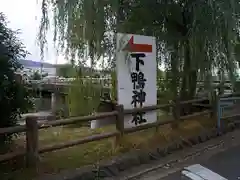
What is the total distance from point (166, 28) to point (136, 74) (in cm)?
137

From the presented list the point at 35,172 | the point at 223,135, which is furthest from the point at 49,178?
the point at 223,135

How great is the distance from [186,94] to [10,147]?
4.67 metres

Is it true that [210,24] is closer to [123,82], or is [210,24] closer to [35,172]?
[123,82]

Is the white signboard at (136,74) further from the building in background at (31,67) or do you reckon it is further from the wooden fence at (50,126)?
the building in background at (31,67)

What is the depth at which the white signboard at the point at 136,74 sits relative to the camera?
5.88 metres

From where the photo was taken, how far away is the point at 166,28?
6789 millimetres

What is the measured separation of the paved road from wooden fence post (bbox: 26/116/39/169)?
2.07 m

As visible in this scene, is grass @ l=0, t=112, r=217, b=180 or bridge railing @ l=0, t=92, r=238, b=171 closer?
bridge railing @ l=0, t=92, r=238, b=171

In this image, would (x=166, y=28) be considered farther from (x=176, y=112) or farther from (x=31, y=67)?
(x=31, y=67)

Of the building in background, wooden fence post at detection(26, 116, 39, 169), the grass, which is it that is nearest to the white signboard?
the grass

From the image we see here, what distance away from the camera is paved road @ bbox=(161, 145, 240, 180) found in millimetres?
5199

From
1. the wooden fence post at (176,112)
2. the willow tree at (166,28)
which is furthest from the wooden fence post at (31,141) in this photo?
the wooden fence post at (176,112)

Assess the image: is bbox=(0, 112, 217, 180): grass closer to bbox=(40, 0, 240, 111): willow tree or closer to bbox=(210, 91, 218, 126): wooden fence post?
bbox=(210, 91, 218, 126): wooden fence post

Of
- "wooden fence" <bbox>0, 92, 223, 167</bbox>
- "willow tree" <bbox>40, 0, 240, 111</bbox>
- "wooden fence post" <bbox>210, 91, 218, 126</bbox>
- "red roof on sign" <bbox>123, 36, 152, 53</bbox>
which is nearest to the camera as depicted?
"wooden fence" <bbox>0, 92, 223, 167</bbox>
